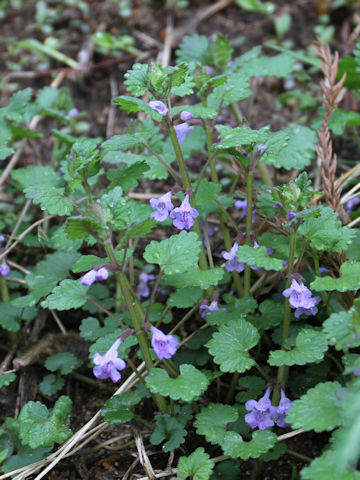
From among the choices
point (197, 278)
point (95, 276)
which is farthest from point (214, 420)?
point (95, 276)

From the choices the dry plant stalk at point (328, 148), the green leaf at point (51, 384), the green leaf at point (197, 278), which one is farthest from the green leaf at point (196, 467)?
the dry plant stalk at point (328, 148)

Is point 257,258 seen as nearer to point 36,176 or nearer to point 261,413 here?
point 261,413

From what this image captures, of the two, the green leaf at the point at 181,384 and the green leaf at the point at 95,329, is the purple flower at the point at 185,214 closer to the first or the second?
the green leaf at the point at 181,384

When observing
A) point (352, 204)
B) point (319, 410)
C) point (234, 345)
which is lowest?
point (352, 204)

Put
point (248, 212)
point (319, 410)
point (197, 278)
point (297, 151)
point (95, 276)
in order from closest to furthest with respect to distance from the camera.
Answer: point (319, 410)
point (95, 276)
point (197, 278)
point (248, 212)
point (297, 151)

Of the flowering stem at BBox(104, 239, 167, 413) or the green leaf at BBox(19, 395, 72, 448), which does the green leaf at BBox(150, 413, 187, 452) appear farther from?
the green leaf at BBox(19, 395, 72, 448)

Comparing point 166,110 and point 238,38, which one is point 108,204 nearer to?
point 166,110

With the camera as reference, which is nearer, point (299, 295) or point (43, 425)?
point (299, 295)

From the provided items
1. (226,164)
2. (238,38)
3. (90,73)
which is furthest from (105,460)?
(238,38)
